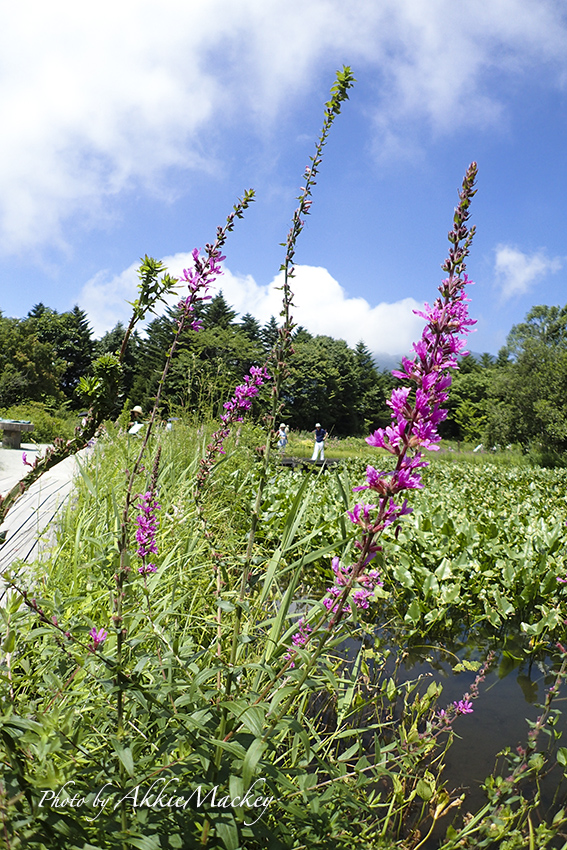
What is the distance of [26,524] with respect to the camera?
3.81m

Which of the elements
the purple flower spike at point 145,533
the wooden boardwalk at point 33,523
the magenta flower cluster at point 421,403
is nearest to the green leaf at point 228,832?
the magenta flower cluster at point 421,403

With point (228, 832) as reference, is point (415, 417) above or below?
above

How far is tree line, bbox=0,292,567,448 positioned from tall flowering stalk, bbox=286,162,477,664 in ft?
1.45

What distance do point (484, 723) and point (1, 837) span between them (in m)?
3.04

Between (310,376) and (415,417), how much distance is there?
42678 mm

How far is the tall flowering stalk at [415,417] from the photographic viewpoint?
1.18 meters

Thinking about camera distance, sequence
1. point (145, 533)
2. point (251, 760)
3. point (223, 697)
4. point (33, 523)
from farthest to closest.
A: point (33, 523) < point (145, 533) < point (223, 697) < point (251, 760)

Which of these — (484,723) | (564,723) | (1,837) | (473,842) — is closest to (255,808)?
(1,837)

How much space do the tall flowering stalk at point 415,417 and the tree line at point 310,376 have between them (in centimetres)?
44

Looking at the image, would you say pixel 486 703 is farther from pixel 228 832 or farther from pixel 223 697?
pixel 228 832

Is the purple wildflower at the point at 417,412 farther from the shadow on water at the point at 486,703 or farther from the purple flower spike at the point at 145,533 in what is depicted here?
the shadow on water at the point at 486,703

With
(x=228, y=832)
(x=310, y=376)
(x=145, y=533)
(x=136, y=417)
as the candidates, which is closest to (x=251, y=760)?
(x=228, y=832)

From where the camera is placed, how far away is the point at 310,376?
43.6 meters

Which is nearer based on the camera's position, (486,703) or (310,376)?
(486,703)
